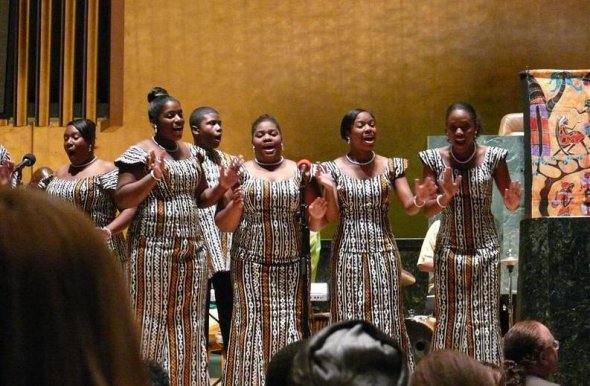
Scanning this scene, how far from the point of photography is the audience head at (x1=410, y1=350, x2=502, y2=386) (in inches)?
79.0

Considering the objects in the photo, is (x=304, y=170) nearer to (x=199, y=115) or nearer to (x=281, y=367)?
(x=199, y=115)

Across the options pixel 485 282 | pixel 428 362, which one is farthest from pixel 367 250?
pixel 428 362

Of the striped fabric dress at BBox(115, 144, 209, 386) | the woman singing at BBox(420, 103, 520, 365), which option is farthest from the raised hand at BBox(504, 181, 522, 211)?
the striped fabric dress at BBox(115, 144, 209, 386)

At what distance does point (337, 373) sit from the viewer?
48.9 inches

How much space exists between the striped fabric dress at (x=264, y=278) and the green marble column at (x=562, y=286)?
1144mm

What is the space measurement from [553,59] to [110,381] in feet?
27.3

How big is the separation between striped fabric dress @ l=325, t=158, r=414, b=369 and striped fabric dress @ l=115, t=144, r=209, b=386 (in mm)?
750

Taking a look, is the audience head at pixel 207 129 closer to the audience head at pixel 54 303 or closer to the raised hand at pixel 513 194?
the raised hand at pixel 513 194

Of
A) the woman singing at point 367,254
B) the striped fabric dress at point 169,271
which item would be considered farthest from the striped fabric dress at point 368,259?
the striped fabric dress at point 169,271

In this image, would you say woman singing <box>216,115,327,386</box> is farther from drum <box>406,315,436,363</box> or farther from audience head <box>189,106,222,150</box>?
drum <box>406,315,436,363</box>

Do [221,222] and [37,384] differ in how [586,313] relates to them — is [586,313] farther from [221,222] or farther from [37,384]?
[37,384]

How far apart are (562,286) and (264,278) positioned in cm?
146

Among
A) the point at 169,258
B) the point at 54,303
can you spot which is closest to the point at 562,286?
the point at 169,258

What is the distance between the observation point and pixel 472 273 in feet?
17.9
